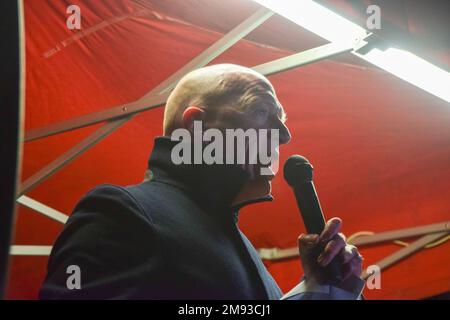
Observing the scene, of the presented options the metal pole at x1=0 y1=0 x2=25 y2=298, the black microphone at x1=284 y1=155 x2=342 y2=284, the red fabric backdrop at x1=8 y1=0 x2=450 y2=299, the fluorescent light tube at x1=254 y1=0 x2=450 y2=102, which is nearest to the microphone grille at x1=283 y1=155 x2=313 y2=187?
the black microphone at x1=284 y1=155 x2=342 y2=284

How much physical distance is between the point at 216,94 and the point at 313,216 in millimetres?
292

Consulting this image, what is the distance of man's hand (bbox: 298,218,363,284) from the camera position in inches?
29.3

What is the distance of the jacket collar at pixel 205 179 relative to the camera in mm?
866

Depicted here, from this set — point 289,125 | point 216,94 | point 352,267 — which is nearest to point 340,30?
point 216,94

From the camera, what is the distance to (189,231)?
31.1 inches

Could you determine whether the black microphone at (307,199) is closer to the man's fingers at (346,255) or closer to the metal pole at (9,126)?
the man's fingers at (346,255)

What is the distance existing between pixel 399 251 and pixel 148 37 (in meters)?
1.12

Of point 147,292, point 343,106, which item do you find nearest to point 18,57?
point 147,292

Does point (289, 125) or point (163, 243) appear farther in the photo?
point (289, 125)

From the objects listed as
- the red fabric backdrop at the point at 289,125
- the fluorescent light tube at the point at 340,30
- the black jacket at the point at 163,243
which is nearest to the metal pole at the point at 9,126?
the black jacket at the point at 163,243

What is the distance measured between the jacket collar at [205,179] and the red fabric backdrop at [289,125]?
2.73 ft

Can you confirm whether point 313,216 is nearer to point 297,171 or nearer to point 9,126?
point 297,171
